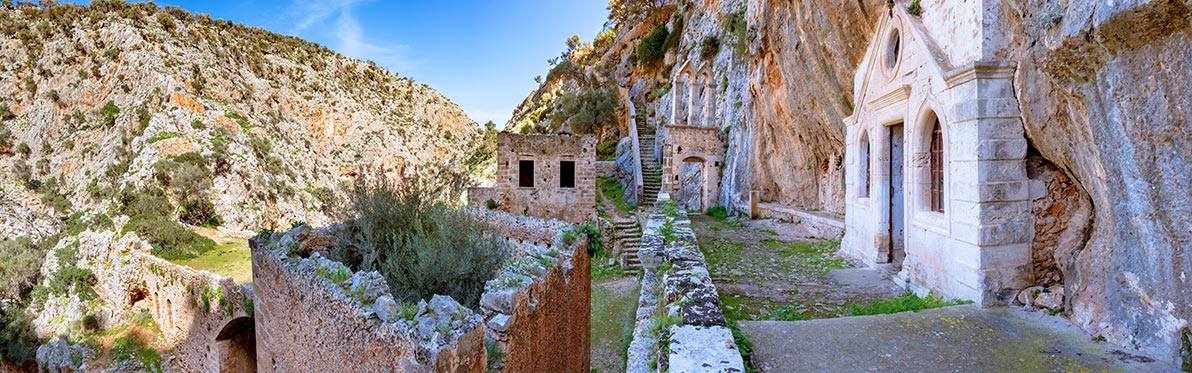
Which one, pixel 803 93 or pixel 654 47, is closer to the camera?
pixel 803 93

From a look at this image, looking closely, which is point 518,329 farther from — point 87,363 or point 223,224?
point 223,224

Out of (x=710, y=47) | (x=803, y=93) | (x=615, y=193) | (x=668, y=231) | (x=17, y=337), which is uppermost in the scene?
(x=710, y=47)

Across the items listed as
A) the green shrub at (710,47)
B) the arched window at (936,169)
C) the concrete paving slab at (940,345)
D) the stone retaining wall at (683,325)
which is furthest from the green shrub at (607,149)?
the concrete paving slab at (940,345)

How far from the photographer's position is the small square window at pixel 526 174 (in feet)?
60.4

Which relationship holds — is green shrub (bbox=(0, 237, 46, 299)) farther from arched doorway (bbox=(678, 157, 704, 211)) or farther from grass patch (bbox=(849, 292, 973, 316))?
grass patch (bbox=(849, 292, 973, 316))

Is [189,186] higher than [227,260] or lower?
higher

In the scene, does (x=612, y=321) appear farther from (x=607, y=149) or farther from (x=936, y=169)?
(x=607, y=149)

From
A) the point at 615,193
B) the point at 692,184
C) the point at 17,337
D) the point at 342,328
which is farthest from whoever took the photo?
the point at 615,193

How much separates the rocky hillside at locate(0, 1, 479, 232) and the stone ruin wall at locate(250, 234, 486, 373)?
50.3ft

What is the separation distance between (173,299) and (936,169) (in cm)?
2042

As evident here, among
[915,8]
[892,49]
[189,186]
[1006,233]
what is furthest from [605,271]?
[189,186]

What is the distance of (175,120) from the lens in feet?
91.0

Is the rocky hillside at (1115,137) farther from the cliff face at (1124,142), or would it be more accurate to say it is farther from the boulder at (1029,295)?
the boulder at (1029,295)

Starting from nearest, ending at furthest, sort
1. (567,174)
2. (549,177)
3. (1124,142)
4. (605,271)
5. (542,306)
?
1. (1124,142)
2. (542,306)
3. (605,271)
4. (549,177)
5. (567,174)
